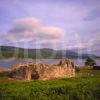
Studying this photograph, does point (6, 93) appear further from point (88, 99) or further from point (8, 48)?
point (8, 48)

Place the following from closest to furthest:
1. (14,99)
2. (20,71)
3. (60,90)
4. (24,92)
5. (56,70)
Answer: (14,99)
(24,92)
(60,90)
(20,71)
(56,70)

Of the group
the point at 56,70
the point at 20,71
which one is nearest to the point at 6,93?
the point at 20,71

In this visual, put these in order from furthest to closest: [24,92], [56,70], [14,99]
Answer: [56,70], [24,92], [14,99]

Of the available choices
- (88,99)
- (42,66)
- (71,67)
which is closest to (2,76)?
(42,66)

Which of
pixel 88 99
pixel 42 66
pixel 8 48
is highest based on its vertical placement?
pixel 8 48

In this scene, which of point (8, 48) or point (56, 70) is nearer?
point (56, 70)

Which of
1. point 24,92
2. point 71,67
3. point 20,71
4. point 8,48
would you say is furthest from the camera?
point 8,48

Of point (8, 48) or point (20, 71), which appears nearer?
point (20, 71)

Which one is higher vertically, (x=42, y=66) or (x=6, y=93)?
(x=42, y=66)

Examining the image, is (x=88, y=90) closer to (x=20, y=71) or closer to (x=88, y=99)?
(x=88, y=99)

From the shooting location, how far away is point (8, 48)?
16225 centimetres

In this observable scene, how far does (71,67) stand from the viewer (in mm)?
38281

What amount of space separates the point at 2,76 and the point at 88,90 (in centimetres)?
1434

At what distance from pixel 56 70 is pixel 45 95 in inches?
602
